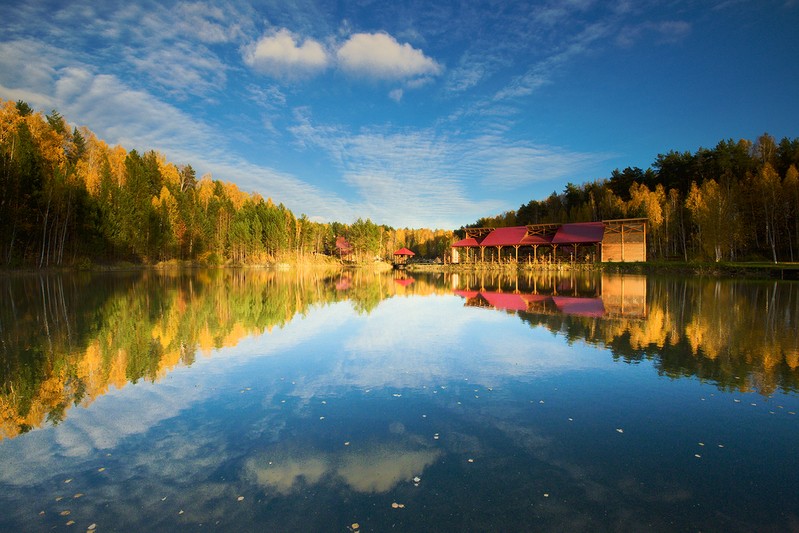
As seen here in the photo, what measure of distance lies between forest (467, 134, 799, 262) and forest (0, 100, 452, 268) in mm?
44315

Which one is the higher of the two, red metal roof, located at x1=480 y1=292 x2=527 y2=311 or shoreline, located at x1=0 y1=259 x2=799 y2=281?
shoreline, located at x1=0 y1=259 x2=799 y2=281

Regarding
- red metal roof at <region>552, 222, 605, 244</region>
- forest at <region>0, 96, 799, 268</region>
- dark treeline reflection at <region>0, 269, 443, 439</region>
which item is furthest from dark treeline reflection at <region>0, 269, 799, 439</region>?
red metal roof at <region>552, 222, 605, 244</region>

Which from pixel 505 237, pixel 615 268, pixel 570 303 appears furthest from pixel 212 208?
pixel 570 303

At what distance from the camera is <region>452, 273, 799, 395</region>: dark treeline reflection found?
7.09 metres

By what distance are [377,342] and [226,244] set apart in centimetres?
5941

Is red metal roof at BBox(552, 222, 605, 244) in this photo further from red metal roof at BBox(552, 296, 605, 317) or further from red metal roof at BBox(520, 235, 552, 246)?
red metal roof at BBox(552, 296, 605, 317)

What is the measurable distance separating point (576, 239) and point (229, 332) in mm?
40324

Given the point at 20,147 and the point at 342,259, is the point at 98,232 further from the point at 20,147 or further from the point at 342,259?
the point at 342,259

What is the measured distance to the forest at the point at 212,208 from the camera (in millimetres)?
31656

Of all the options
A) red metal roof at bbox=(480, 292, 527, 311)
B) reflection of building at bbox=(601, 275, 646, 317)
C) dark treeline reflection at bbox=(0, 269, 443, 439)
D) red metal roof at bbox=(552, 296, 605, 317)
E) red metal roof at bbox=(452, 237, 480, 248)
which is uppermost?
red metal roof at bbox=(452, 237, 480, 248)

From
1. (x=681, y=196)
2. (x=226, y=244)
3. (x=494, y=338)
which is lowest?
(x=494, y=338)

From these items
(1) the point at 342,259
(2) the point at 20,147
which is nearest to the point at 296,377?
(2) the point at 20,147

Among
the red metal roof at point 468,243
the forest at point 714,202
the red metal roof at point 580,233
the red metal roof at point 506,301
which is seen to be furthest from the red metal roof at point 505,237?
the red metal roof at point 506,301

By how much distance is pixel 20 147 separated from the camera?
3019 cm
